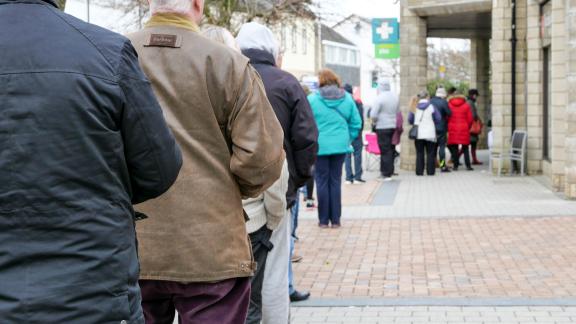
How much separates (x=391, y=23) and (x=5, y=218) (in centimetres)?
2172

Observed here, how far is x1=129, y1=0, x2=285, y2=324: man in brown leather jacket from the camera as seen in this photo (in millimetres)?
3451

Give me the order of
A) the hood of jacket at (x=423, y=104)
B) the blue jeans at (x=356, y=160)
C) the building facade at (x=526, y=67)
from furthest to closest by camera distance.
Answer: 1. the hood of jacket at (x=423, y=104)
2. the blue jeans at (x=356, y=160)
3. the building facade at (x=526, y=67)

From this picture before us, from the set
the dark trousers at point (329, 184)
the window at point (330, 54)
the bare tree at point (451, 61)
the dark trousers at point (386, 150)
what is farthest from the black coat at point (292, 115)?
the window at point (330, 54)

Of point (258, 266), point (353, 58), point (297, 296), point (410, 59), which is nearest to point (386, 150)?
point (410, 59)

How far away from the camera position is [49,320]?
236 centimetres

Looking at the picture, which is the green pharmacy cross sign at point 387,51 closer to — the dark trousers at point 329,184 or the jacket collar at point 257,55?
the dark trousers at point 329,184

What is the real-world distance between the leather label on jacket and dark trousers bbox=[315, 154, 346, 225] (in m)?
6.78

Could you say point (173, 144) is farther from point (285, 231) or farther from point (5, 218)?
point (285, 231)

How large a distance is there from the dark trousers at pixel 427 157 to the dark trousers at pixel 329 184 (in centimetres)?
804

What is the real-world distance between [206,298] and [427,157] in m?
15.8

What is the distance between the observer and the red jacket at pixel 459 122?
65.1ft

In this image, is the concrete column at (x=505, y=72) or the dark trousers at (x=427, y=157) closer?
the concrete column at (x=505, y=72)

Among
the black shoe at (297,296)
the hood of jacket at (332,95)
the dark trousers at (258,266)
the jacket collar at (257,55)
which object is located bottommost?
the black shoe at (297,296)

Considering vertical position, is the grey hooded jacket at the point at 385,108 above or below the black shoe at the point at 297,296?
above
